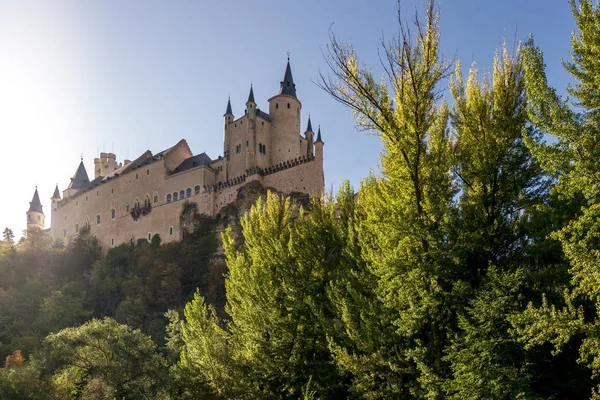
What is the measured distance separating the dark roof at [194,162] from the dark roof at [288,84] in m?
12.7

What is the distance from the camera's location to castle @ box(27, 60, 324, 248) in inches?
2123

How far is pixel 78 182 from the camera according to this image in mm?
84312

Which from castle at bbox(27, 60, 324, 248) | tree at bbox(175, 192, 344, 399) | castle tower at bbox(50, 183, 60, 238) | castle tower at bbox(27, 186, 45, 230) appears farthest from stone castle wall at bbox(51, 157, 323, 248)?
tree at bbox(175, 192, 344, 399)

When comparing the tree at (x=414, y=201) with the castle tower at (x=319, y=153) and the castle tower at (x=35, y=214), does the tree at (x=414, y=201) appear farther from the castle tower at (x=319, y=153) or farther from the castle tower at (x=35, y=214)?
the castle tower at (x=35, y=214)

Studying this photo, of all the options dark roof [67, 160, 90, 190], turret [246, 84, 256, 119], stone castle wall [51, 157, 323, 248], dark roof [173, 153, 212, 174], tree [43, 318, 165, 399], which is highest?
dark roof [67, 160, 90, 190]

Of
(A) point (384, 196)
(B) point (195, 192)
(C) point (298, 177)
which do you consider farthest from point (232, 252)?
(B) point (195, 192)

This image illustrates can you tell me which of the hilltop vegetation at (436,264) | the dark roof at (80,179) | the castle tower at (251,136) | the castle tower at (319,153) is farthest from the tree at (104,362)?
the dark roof at (80,179)

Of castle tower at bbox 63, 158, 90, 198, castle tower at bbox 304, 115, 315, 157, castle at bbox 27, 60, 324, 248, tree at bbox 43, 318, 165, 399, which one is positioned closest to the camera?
tree at bbox 43, 318, 165, 399

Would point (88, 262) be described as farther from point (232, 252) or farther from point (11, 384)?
point (232, 252)

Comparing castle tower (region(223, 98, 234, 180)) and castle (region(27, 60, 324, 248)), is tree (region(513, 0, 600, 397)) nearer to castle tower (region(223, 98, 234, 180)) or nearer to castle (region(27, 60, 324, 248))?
castle (region(27, 60, 324, 248))

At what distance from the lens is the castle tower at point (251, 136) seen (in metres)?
56.1

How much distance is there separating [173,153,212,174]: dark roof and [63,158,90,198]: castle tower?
80.7ft

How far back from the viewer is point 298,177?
52.0 m

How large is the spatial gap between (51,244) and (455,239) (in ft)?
252
